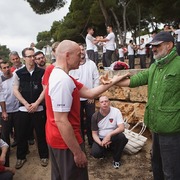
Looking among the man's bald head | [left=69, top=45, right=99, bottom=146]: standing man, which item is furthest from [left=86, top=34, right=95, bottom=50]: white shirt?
the man's bald head

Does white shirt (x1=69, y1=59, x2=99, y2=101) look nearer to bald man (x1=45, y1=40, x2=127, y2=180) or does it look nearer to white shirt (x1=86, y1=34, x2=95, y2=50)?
bald man (x1=45, y1=40, x2=127, y2=180)

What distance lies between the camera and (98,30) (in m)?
26.4

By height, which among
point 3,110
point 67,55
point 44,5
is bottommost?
point 3,110

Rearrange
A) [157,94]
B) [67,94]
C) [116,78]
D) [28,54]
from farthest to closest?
[28,54] → [116,78] → [157,94] → [67,94]

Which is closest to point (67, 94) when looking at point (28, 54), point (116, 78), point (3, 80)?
point (116, 78)

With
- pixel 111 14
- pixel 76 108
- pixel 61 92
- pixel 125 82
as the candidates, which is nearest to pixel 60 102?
pixel 61 92

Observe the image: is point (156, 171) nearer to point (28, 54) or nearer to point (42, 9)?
point (28, 54)

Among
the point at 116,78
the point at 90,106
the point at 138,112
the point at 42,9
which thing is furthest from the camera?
the point at 42,9

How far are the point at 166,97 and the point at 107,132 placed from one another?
6.55ft

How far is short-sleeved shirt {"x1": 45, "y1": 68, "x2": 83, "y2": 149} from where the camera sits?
1.95m

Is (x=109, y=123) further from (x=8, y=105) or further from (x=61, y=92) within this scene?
(x=61, y=92)

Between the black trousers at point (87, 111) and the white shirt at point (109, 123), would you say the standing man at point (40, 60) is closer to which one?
the black trousers at point (87, 111)

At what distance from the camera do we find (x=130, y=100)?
5.62 meters

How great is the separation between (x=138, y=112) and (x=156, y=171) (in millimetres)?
2534
